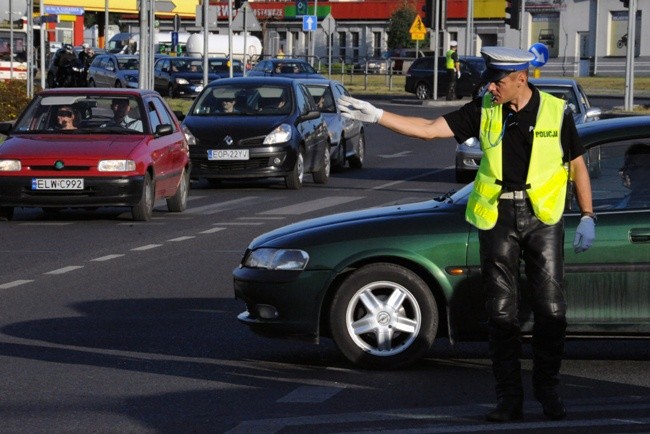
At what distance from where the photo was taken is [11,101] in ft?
106

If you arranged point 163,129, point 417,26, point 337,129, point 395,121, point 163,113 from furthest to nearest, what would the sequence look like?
point 417,26
point 337,129
point 163,113
point 163,129
point 395,121

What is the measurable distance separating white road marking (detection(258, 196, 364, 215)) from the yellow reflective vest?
11.6 m

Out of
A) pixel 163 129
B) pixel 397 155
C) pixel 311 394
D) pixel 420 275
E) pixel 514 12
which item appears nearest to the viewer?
pixel 311 394

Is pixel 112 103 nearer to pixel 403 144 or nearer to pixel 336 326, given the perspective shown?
pixel 336 326

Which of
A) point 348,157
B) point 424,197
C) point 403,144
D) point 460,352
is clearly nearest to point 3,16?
point 403,144

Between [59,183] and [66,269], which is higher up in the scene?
[59,183]

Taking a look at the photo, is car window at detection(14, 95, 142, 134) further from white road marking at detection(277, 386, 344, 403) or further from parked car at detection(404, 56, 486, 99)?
parked car at detection(404, 56, 486, 99)

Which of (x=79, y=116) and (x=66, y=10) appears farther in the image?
(x=66, y=10)

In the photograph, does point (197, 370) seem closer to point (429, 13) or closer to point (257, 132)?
point (257, 132)

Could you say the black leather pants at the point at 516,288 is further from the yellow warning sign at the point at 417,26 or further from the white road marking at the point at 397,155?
the yellow warning sign at the point at 417,26

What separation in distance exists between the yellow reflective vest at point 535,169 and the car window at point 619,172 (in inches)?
51.0

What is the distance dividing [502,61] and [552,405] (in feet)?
4.94

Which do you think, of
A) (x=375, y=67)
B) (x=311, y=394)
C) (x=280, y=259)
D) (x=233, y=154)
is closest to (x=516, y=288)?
(x=311, y=394)

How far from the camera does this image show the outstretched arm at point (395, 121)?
7.20 meters
